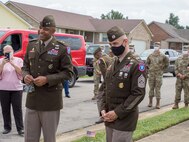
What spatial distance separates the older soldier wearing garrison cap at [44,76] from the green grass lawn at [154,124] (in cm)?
223

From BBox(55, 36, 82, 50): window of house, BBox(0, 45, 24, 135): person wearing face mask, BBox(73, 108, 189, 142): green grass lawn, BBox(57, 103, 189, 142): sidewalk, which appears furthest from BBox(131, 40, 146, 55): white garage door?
BBox(0, 45, 24, 135): person wearing face mask

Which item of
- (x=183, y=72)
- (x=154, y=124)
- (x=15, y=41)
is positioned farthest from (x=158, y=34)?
(x=154, y=124)

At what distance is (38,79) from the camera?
4051mm

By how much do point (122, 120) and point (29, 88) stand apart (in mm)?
1159

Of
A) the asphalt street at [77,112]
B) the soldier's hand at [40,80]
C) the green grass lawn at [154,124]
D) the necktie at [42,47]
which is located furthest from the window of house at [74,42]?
the soldier's hand at [40,80]

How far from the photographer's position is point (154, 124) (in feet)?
25.9

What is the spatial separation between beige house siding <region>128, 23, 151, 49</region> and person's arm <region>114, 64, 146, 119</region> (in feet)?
144

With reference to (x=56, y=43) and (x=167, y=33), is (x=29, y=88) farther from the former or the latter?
(x=167, y=33)

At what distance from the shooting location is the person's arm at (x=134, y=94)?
3.62 m

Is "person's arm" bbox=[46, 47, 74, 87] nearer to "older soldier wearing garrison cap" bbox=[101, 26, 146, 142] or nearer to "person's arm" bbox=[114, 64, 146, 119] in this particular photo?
"older soldier wearing garrison cap" bbox=[101, 26, 146, 142]

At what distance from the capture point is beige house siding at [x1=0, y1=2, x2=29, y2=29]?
3566cm

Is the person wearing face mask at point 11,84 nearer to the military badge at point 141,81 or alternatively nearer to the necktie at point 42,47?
the necktie at point 42,47

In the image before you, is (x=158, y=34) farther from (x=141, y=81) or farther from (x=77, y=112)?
(x=141, y=81)

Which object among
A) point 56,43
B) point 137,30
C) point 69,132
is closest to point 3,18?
point 137,30
